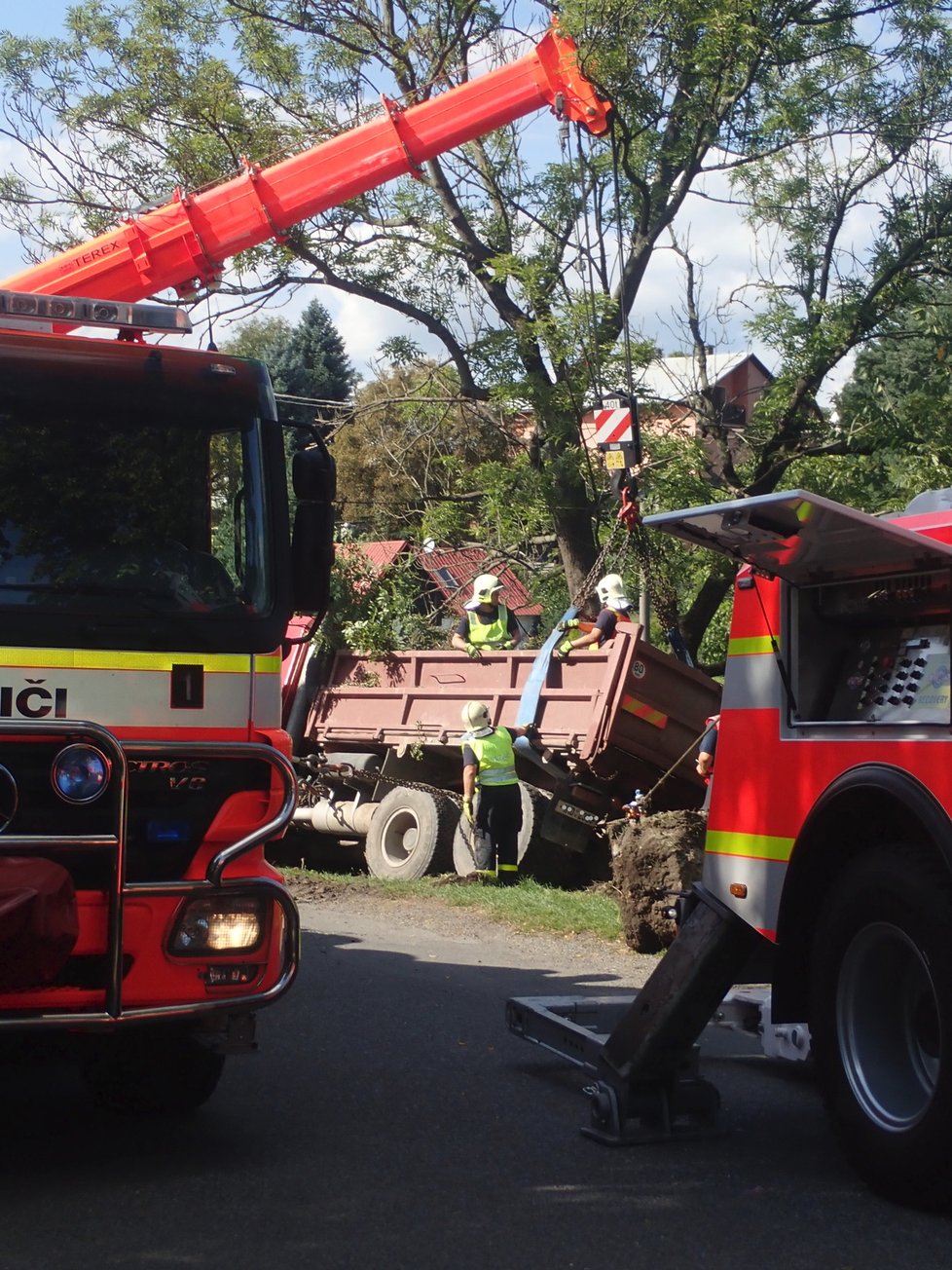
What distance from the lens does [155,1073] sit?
18.4 ft

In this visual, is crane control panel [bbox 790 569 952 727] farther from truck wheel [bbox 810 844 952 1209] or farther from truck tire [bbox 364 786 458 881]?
truck tire [bbox 364 786 458 881]

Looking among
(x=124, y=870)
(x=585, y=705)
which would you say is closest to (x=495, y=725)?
(x=585, y=705)

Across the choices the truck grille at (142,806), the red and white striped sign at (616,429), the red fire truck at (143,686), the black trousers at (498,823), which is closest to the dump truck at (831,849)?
the red fire truck at (143,686)

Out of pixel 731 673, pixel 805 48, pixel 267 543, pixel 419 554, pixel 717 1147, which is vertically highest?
pixel 805 48

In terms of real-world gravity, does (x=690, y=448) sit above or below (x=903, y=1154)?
above

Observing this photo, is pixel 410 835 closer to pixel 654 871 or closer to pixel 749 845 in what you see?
pixel 654 871

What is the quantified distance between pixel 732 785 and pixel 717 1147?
131cm

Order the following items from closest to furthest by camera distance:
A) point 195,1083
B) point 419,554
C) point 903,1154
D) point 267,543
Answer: point 903,1154
point 267,543
point 195,1083
point 419,554

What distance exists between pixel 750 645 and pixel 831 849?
927mm

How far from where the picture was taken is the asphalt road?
4.25m

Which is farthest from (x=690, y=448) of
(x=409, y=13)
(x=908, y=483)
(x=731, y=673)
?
(x=731, y=673)

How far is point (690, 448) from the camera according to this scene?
14.5 meters

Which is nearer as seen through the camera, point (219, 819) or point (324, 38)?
point (219, 819)

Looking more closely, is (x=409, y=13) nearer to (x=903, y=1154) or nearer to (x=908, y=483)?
(x=908, y=483)
